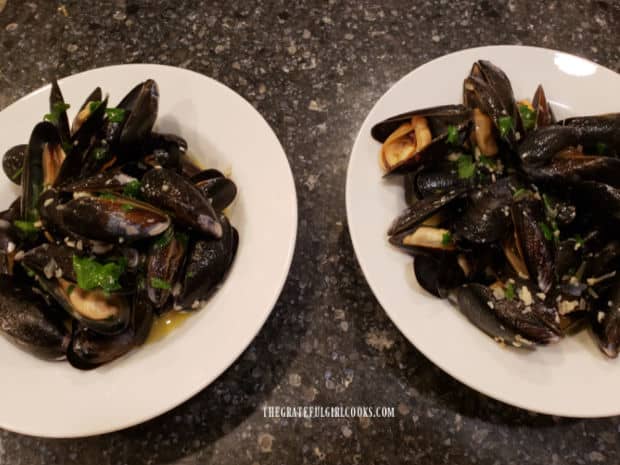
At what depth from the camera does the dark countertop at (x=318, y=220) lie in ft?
3.99

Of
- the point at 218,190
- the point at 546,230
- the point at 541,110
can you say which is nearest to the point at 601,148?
the point at 541,110

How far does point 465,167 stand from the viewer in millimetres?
1242

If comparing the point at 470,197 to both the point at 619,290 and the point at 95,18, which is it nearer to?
the point at 619,290

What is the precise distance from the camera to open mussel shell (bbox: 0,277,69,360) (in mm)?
1071

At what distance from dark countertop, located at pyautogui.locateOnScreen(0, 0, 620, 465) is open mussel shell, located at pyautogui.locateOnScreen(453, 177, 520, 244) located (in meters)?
0.37

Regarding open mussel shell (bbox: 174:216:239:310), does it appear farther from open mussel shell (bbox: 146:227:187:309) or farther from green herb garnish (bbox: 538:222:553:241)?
green herb garnish (bbox: 538:222:553:241)

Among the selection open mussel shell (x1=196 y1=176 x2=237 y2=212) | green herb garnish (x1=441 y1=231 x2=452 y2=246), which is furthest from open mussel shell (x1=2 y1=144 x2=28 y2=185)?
green herb garnish (x1=441 y1=231 x2=452 y2=246)

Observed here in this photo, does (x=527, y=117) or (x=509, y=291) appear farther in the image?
(x=527, y=117)

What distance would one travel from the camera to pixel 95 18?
1.81 m

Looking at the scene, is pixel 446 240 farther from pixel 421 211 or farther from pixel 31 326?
pixel 31 326

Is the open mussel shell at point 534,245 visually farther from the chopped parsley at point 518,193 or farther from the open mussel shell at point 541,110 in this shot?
the open mussel shell at point 541,110

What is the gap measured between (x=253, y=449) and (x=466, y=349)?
58 centimetres

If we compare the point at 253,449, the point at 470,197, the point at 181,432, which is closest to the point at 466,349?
the point at 470,197

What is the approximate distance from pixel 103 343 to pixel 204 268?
0.89 ft
